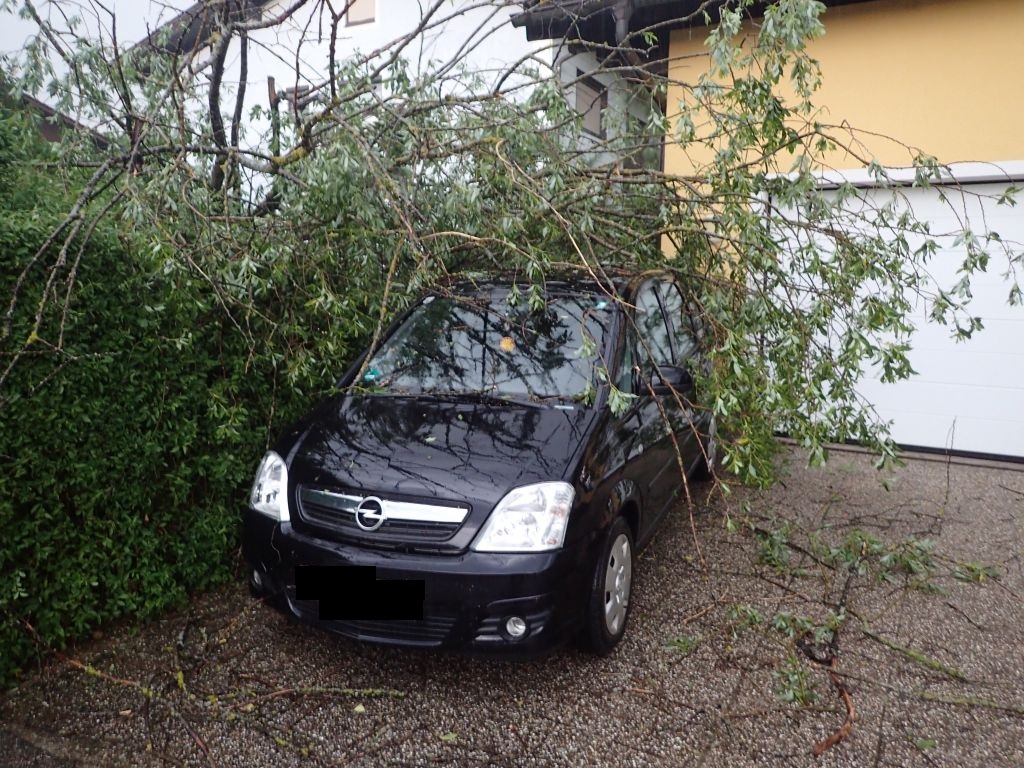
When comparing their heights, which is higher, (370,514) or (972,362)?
(972,362)

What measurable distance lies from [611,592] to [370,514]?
111 centimetres

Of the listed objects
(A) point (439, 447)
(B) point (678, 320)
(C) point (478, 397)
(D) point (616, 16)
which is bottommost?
(A) point (439, 447)

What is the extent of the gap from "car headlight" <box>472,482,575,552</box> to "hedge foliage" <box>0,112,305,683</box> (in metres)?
1.47

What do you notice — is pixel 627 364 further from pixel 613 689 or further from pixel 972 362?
pixel 972 362

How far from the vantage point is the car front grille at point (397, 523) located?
2703mm

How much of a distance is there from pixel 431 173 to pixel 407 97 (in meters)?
0.49

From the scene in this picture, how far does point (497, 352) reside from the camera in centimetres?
355

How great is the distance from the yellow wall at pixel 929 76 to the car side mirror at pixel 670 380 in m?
3.22

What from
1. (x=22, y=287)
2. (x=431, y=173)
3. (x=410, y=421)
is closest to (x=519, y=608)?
(x=410, y=421)

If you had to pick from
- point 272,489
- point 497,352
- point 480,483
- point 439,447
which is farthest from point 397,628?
point 497,352

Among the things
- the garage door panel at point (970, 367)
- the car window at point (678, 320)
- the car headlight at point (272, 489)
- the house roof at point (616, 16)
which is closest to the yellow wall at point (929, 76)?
the house roof at point (616, 16)

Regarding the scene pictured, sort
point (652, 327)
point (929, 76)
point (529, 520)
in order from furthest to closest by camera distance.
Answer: point (929, 76) → point (652, 327) → point (529, 520)

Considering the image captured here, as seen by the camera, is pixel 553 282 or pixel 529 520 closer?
pixel 529 520

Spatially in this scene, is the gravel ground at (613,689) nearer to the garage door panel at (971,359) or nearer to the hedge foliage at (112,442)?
the hedge foliage at (112,442)
